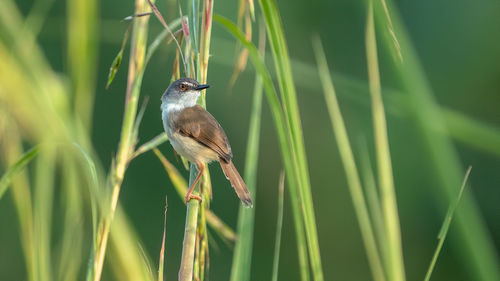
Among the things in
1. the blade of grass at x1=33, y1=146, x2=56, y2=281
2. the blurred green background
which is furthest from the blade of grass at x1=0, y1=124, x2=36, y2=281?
the blurred green background

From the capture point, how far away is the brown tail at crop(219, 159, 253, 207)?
2.04m

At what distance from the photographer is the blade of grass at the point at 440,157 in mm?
1212

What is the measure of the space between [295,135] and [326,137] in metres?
6.88

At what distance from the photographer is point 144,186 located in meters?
7.55

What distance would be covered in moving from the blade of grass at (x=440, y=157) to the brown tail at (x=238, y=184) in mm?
708

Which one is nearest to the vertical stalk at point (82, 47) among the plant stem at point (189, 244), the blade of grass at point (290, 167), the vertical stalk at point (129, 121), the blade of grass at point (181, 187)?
the vertical stalk at point (129, 121)

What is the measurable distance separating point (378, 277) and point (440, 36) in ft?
21.9

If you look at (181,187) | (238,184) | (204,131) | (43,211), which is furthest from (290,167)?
(204,131)

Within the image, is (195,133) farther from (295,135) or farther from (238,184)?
(295,135)

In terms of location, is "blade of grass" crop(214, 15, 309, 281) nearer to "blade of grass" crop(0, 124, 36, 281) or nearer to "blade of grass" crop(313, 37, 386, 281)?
"blade of grass" crop(313, 37, 386, 281)

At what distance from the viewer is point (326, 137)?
27.4 ft

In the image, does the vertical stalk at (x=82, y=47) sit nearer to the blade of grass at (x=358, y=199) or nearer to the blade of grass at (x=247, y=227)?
the blade of grass at (x=247, y=227)

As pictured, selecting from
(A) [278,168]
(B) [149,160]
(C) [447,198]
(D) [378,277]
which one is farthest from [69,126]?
(A) [278,168]

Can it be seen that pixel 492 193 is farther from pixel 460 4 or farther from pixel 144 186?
pixel 144 186
